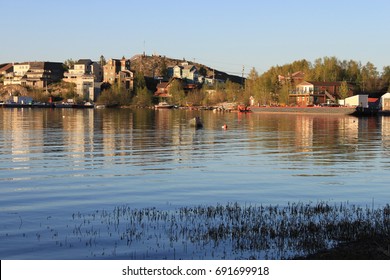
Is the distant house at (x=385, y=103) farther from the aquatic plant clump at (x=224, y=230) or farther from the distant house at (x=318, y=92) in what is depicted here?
the aquatic plant clump at (x=224, y=230)

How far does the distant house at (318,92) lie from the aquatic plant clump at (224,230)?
162 meters

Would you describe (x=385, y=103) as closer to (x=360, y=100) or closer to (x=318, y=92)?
(x=360, y=100)

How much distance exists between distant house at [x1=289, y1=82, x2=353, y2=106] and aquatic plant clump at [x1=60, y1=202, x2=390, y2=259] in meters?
162

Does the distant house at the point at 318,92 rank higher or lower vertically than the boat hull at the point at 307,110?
higher

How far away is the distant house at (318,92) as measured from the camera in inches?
7111

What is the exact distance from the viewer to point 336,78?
654ft

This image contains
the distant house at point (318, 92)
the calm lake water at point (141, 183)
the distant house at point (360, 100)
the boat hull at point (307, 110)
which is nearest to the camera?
the calm lake water at point (141, 183)

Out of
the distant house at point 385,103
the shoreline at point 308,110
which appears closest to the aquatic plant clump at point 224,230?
the shoreline at point 308,110

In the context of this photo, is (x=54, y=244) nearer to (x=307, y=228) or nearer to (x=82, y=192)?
(x=307, y=228)

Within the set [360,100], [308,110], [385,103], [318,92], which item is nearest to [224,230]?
[360,100]

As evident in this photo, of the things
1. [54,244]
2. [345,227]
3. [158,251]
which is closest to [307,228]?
[345,227]

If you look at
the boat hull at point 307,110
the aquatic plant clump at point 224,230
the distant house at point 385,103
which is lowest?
the aquatic plant clump at point 224,230

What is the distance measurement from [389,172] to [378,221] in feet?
53.4

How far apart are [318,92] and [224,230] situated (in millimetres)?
167951
